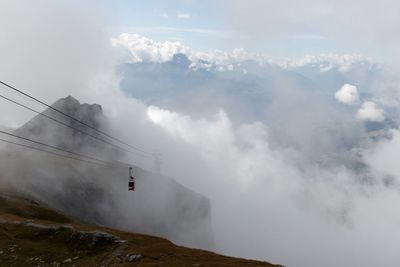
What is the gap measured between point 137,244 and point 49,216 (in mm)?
38419

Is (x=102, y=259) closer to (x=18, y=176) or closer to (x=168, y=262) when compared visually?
(x=168, y=262)

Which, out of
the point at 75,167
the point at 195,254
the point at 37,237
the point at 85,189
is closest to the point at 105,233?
the point at 37,237

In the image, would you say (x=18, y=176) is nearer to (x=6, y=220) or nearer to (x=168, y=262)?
(x=6, y=220)

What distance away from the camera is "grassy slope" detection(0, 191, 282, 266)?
6919cm

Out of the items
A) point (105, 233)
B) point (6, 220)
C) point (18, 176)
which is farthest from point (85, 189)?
point (105, 233)

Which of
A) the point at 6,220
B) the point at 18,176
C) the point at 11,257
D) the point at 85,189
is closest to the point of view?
the point at 11,257

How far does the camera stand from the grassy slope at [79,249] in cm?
6919

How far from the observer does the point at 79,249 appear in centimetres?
7606

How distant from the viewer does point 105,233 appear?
80.8 metres

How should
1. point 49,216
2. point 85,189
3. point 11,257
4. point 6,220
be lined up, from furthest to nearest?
point 85,189 → point 49,216 → point 6,220 → point 11,257

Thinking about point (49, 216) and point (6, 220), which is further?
point (49, 216)

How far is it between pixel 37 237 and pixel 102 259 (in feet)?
59.9

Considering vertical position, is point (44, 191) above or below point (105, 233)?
above

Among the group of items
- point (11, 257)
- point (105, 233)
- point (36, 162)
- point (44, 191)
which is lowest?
point (11, 257)
